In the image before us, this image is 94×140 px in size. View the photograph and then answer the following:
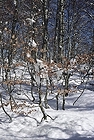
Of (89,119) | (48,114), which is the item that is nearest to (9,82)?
(48,114)

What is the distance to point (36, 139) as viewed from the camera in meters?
6.64

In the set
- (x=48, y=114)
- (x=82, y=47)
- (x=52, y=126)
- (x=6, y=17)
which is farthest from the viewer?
(x=82, y=47)

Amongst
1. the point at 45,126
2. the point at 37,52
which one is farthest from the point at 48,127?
the point at 37,52

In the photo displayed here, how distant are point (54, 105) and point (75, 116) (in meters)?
3.33

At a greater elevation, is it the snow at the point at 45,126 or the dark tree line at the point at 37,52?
the dark tree line at the point at 37,52

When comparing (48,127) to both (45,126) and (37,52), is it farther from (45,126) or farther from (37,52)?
(37,52)

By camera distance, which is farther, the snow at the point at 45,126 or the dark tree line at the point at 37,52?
the dark tree line at the point at 37,52

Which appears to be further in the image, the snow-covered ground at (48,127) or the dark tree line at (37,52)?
the dark tree line at (37,52)

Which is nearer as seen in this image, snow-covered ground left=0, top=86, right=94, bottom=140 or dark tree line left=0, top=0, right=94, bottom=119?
snow-covered ground left=0, top=86, right=94, bottom=140

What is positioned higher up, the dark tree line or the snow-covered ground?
the dark tree line

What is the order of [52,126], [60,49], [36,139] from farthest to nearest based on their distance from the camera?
[60,49] < [52,126] < [36,139]

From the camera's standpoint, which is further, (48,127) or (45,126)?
(45,126)

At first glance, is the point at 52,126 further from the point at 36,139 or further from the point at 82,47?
the point at 82,47

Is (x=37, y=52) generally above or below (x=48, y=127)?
above
